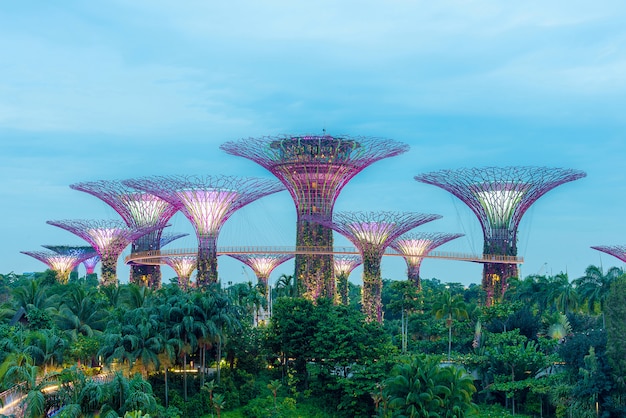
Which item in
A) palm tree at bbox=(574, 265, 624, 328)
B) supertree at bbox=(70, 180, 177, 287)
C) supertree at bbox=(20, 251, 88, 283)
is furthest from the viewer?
supertree at bbox=(20, 251, 88, 283)

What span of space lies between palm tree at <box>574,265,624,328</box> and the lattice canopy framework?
132 feet

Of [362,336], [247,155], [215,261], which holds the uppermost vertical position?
[247,155]

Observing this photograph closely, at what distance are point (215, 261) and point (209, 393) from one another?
20880mm

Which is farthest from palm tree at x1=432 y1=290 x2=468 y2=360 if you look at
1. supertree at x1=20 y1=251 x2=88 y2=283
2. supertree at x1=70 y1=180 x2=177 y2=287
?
supertree at x1=20 y1=251 x2=88 y2=283

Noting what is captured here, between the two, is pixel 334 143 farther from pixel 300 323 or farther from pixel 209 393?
pixel 209 393

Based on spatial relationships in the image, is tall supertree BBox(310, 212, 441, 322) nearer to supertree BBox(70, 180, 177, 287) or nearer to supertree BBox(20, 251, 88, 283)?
supertree BBox(70, 180, 177, 287)

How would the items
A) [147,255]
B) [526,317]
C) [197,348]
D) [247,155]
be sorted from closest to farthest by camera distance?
[197,348]
[526,317]
[247,155]
[147,255]

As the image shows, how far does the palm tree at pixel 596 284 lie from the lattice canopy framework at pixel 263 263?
4009 cm

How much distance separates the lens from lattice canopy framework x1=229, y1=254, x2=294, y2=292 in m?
83.8

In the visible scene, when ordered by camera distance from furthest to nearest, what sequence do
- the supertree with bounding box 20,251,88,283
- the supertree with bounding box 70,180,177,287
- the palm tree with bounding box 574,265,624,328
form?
1. the supertree with bounding box 20,251,88,283
2. the supertree with bounding box 70,180,177,287
3. the palm tree with bounding box 574,265,624,328

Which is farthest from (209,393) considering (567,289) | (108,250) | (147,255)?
(108,250)

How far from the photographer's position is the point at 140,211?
69562 mm

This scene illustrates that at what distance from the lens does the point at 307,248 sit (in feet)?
185

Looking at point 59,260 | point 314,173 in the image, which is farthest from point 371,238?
point 59,260
